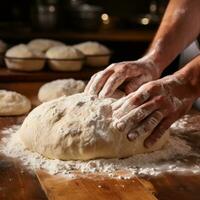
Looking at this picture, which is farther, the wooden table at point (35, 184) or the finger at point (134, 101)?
the finger at point (134, 101)

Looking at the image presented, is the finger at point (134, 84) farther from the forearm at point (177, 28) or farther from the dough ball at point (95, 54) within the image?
the dough ball at point (95, 54)

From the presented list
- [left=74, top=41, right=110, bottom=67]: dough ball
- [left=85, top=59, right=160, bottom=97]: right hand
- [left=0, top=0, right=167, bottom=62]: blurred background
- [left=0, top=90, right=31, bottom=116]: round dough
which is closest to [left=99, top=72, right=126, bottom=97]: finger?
[left=85, top=59, right=160, bottom=97]: right hand

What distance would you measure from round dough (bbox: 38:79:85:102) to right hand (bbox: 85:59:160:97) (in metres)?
0.43

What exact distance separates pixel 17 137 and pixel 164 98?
577 millimetres

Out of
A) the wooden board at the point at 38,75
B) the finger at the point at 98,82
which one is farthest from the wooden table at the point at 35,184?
the wooden board at the point at 38,75

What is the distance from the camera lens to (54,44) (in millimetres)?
3174

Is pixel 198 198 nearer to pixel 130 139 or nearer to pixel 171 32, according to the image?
pixel 130 139

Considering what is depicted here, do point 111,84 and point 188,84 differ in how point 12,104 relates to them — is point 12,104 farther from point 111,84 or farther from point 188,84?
point 188,84

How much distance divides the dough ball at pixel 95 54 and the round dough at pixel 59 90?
54 cm

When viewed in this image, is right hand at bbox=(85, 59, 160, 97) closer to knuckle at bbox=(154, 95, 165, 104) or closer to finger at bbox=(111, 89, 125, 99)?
finger at bbox=(111, 89, 125, 99)

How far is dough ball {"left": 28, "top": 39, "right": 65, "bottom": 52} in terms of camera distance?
311cm

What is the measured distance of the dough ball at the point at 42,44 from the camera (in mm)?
3109

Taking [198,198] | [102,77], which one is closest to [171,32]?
[102,77]

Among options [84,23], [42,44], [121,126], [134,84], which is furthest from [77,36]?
[121,126]
